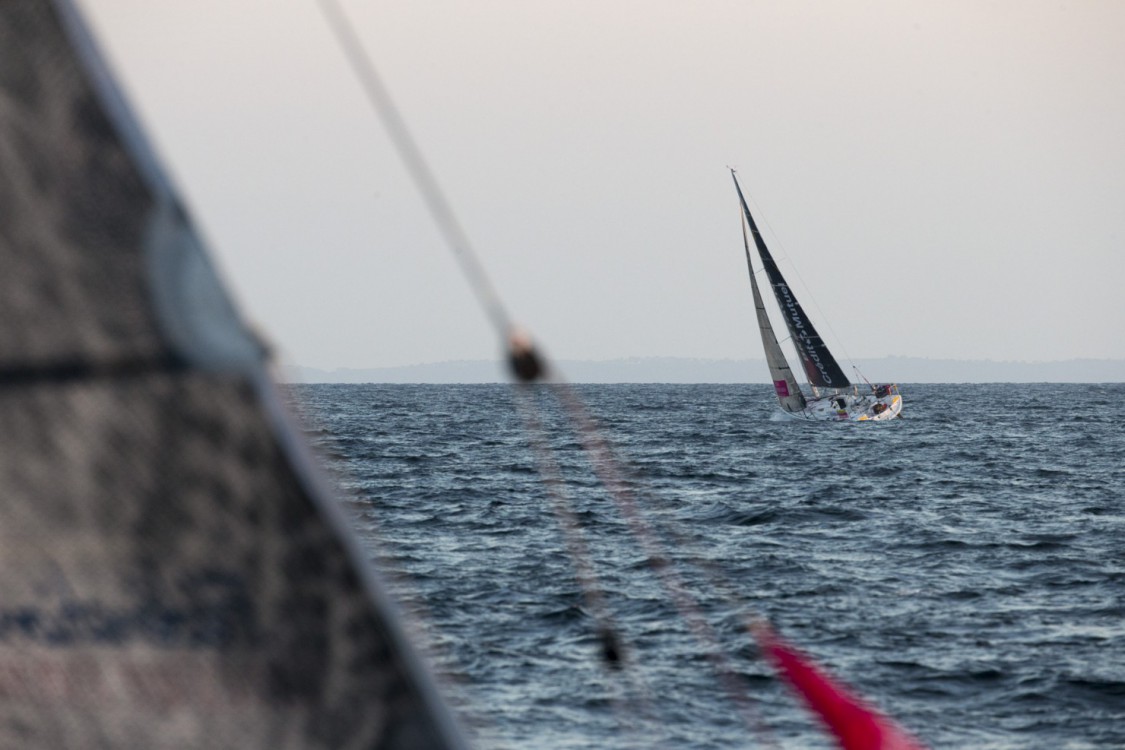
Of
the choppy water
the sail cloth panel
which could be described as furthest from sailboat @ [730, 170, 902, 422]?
the choppy water

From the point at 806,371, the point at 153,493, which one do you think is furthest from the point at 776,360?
the point at 153,493

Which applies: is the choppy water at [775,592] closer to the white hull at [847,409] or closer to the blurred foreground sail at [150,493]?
the blurred foreground sail at [150,493]

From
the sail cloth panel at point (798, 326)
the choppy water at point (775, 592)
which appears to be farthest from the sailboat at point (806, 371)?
the choppy water at point (775, 592)

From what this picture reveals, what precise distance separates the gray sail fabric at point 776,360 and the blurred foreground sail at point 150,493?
3913 centimetres

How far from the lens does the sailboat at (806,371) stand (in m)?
40.2

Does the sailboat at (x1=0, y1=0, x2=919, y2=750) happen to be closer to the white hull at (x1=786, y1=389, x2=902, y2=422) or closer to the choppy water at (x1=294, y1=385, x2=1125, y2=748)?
the choppy water at (x1=294, y1=385, x2=1125, y2=748)

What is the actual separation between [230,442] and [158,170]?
350 millimetres

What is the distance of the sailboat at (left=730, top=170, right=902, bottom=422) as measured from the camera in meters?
40.2

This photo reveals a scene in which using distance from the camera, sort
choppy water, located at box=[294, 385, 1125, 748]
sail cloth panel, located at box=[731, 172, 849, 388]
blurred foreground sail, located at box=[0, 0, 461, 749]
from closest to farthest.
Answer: blurred foreground sail, located at box=[0, 0, 461, 749], choppy water, located at box=[294, 385, 1125, 748], sail cloth panel, located at box=[731, 172, 849, 388]

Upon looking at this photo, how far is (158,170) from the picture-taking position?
1.66 meters

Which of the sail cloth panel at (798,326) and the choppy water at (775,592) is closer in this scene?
the choppy water at (775,592)

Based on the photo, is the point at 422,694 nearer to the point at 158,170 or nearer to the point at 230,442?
the point at 230,442

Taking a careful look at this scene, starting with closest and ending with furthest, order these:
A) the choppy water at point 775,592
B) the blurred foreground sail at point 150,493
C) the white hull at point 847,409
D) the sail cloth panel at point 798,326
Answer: the blurred foreground sail at point 150,493, the choppy water at point 775,592, the sail cloth panel at point 798,326, the white hull at point 847,409

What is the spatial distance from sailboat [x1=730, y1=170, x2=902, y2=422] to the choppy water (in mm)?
9848
